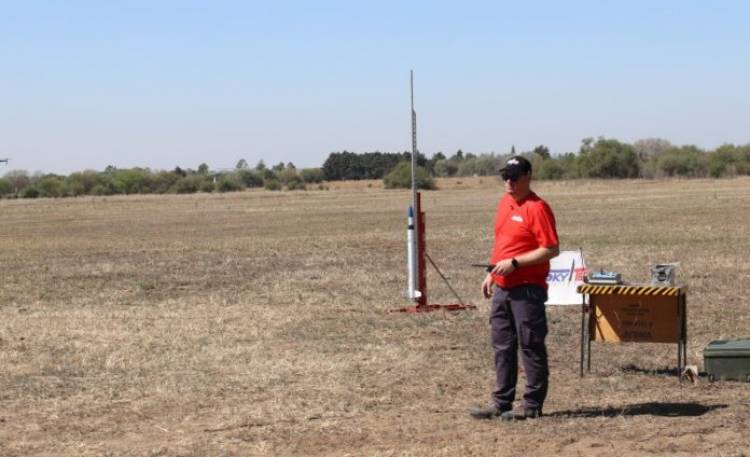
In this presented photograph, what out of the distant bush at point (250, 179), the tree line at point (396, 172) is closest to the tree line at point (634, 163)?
the tree line at point (396, 172)

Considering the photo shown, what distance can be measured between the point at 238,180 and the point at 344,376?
129 m

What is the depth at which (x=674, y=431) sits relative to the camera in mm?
7605

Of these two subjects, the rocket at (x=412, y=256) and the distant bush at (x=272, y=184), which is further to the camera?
the distant bush at (x=272, y=184)

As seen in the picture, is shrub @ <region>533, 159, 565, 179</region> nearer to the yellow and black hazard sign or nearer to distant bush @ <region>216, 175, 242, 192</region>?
distant bush @ <region>216, 175, 242, 192</region>

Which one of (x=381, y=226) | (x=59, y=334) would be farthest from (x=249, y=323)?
(x=381, y=226)

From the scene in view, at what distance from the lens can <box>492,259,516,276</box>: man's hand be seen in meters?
7.84

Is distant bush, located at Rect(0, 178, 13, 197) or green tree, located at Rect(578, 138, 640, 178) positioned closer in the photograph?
green tree, located at Rect(578, 138, 640, 178)

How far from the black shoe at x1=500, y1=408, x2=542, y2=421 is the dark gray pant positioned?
4 cm

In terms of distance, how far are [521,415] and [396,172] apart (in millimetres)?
107796

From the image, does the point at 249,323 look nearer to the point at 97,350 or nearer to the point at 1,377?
the point at 97,350

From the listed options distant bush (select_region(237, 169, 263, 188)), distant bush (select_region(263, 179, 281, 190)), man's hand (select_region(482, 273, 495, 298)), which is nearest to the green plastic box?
man's hand (select_region(482, 273, 495, 298))

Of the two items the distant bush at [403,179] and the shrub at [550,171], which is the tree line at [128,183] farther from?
the shrub at [550,171]

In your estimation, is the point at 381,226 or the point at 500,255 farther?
the point at 381,226

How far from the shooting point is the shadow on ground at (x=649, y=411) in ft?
27.1
